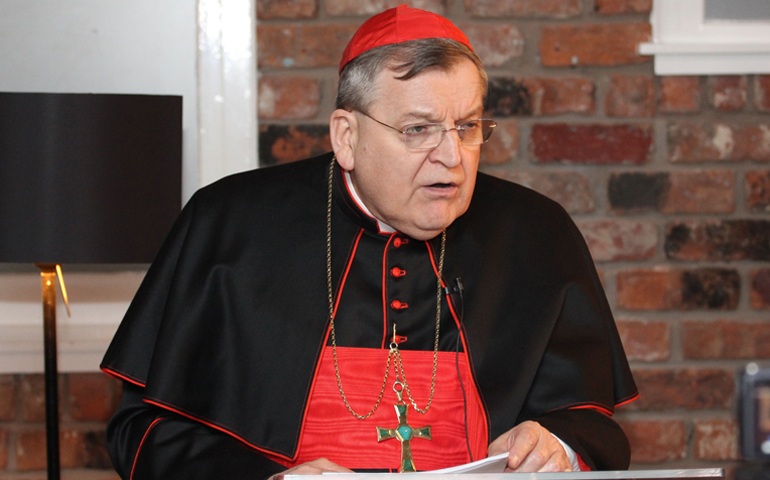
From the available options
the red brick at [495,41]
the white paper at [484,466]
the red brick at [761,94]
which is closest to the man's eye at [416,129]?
the white paper at [484,466]

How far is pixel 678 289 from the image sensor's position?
2363mm

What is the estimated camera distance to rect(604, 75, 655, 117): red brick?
234 cm

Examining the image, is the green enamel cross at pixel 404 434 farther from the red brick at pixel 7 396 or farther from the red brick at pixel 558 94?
the red brick at pixel 7 396

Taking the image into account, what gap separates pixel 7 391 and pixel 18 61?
100 centimetres

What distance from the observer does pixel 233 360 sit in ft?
5.45

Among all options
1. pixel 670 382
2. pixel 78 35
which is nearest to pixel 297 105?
pixel 78 35

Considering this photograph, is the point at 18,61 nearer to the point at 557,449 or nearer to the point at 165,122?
the point at 165,122

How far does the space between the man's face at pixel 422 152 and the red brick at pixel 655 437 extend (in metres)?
1.12

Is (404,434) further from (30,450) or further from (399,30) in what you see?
(30,450)

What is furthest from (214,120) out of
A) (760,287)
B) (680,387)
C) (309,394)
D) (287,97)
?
(760,287)

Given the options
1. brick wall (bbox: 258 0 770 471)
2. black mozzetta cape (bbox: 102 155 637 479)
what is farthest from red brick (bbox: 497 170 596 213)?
black mozzetta cape (bbox: 102 155 637 479)

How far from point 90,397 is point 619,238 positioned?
5.52 ft

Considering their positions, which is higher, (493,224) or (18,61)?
(18,61)

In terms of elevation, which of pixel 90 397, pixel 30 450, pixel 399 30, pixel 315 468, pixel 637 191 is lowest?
pixel 30 450
